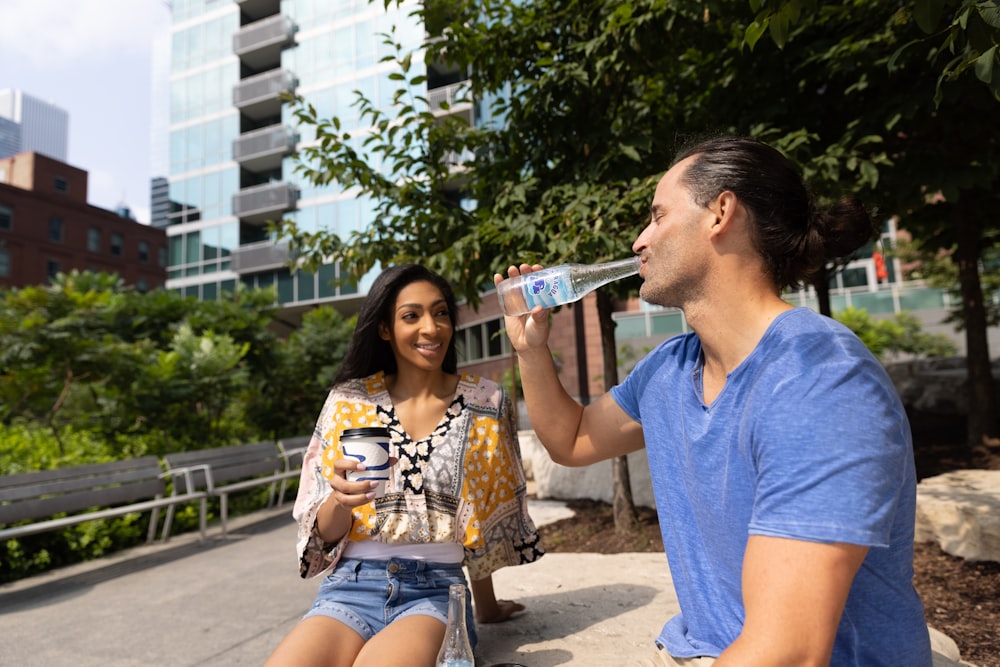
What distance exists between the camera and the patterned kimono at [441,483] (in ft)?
7.80

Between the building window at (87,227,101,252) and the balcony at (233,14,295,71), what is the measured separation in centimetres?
2365

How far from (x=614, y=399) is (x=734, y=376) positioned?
0.64 metres

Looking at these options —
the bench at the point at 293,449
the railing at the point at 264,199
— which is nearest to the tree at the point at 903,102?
the bench at the point at 293,449

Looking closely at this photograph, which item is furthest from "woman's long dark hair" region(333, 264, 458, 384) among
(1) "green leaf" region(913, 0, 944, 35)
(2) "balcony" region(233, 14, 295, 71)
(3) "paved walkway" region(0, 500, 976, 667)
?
(2) "balcony" region(233, 14, 295, 71)

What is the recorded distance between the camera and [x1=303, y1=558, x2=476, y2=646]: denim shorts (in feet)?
7.22

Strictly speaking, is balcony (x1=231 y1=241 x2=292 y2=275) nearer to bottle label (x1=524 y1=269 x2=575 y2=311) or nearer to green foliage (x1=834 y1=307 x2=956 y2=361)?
green foliage (x1=834 y1=307 x2=956 y2=361)

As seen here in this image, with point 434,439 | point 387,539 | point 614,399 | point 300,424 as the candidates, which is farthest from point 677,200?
point 300,424

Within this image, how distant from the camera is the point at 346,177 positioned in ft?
18.2

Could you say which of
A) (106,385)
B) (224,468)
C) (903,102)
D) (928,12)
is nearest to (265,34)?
(106,385)

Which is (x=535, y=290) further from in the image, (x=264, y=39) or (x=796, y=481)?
(x=264, y=39)

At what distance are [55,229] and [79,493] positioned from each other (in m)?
47.0

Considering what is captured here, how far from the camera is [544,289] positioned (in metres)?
2.00

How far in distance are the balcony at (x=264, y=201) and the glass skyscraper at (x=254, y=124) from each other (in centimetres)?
5

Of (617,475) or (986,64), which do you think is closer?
(986,64)
